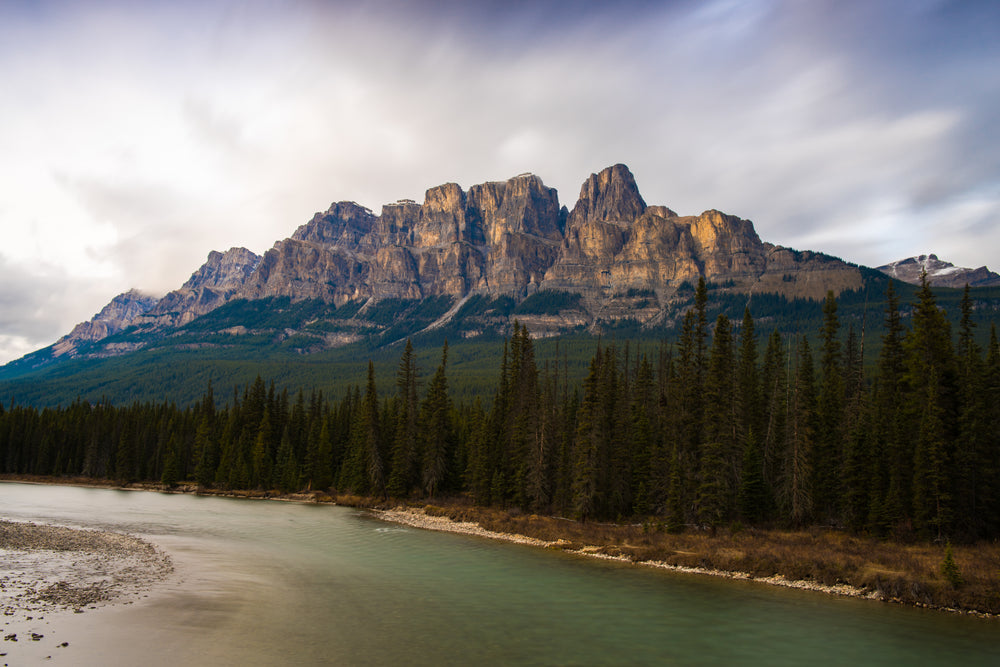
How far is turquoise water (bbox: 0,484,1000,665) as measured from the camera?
18797mm

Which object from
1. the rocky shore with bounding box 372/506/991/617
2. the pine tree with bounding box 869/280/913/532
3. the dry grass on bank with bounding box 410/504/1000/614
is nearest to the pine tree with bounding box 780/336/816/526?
the dry grass on bank with bounding box 410/504/1000/614

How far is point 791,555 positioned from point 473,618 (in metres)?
22.5

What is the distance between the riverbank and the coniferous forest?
245 cm

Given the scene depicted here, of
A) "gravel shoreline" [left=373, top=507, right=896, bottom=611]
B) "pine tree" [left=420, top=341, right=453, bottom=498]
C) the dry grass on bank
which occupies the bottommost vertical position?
"gravel shoreline" [left=373, top=507, right=896, bottom=611]

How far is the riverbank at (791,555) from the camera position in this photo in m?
28.3

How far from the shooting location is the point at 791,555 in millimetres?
35844

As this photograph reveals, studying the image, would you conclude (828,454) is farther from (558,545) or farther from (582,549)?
(558,545)

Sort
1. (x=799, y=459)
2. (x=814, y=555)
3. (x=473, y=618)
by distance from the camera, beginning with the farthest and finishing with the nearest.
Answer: (x=799, y=459), (x=814, y=555), (x=473, y=618)

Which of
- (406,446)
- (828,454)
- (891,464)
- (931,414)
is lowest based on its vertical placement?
(406,446)

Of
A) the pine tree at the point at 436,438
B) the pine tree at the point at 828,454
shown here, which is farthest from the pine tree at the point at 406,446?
the pine tree at the point at 828,454

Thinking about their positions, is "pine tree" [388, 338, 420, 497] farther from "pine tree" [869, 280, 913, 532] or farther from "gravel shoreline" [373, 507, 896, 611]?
"pine tree" [869, 280, 913, 532]

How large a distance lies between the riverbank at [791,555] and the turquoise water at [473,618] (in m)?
1.64

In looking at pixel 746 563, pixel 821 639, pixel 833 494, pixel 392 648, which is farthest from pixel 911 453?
pixel 392 648

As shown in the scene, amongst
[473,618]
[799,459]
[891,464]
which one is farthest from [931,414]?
[473,618]
